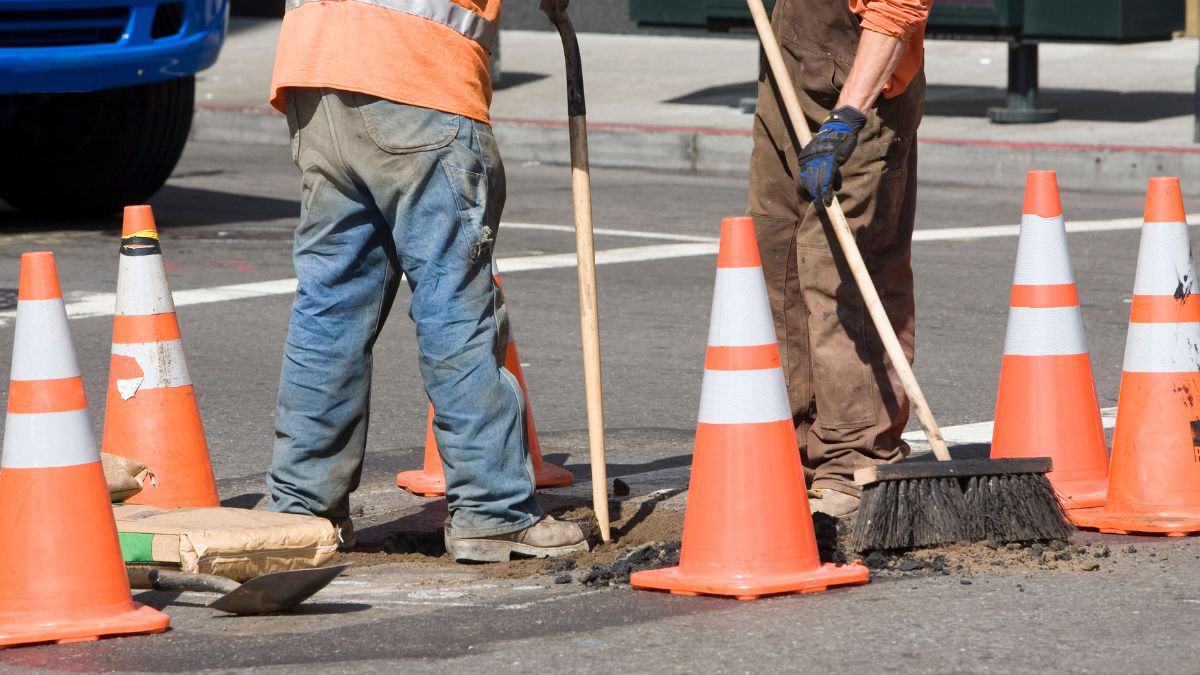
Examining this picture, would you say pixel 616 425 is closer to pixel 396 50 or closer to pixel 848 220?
pixel 848 220

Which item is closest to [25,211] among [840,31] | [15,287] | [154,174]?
[154,174]

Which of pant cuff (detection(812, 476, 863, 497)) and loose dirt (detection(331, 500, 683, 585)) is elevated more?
pant cuff (detection(812, 476, 863, 497))

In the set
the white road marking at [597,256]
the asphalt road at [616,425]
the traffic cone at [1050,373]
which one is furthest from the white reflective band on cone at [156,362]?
the white road marking at [597,256]

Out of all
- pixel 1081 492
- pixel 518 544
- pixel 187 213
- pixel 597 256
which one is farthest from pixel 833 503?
pixel 187 213

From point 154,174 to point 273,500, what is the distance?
248 inches

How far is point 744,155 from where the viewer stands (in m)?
14.2

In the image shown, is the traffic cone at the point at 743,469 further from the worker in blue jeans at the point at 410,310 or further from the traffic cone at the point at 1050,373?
the traffic cone at the point at 1050,373

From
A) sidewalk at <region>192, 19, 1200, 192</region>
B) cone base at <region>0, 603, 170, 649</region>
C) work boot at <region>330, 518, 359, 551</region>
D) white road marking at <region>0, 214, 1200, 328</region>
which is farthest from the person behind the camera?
sidewalk at <region>192, 19, 1200, 192</region>

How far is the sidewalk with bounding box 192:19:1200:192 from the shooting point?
13.2 metres

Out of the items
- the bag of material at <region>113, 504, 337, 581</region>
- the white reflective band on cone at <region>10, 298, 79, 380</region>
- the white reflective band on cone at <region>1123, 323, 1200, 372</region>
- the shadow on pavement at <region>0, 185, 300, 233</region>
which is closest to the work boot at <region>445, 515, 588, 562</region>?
the bag of material at <region>113, 504, 337, 581</region>

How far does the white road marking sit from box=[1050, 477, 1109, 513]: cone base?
14.5 feet

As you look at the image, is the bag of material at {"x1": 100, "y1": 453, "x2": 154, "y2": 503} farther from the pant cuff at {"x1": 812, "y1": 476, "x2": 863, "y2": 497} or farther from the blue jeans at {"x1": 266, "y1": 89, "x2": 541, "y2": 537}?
the pant cuff at {"x1": 812, "y1": 476, "x2": 863, "y2": 497}

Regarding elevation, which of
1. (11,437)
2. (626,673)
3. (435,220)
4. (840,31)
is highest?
(840,31)

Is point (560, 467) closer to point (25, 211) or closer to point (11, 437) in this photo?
point (11, 437)
